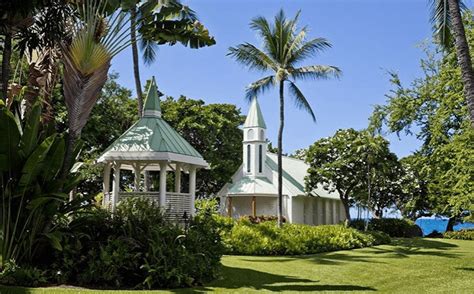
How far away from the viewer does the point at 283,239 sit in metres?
19.8

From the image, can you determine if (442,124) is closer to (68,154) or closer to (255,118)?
(255,118)

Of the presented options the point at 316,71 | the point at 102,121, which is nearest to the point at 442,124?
the point at 316,71

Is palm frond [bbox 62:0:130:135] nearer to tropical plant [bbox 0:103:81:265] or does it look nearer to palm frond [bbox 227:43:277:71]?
tropical plant [bbox 0:103:81:265]

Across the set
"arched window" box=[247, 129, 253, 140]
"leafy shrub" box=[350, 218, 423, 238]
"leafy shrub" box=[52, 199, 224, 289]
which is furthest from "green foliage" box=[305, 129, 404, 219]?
"leafy shrub" box=[52, 199, 224, 289]

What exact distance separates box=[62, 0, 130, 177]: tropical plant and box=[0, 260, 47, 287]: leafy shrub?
2.12 meters

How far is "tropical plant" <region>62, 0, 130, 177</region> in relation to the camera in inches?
410

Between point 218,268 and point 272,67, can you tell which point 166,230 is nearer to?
point 218,268

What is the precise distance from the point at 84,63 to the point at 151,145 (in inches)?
189

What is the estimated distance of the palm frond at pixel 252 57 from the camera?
23422 millimetres

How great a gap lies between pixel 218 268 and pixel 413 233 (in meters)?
28.3

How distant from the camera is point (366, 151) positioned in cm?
3056

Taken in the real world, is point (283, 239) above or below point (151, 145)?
below

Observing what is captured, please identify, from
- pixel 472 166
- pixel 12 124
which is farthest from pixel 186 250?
pixel 472 166

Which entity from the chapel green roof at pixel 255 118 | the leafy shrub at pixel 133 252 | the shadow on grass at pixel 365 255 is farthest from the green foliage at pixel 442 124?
the leafy shrub at pixel 133 252
